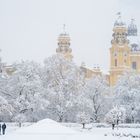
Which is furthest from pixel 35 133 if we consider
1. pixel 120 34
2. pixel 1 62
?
pixel 120 34

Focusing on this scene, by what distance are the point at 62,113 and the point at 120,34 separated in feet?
177

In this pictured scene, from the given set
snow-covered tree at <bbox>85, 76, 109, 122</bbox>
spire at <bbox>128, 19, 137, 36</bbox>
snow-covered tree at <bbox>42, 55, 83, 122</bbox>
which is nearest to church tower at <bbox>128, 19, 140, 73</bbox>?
spire at <bbox>128, 19, 137, 36</bbox>

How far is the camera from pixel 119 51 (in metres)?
122

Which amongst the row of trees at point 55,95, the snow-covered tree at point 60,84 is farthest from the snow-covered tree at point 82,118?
the snow-covered tree at point 60,84

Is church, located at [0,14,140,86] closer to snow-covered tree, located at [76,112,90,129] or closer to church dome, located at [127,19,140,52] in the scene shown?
church dome, located at [127,19,140,52]

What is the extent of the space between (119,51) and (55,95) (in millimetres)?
55226

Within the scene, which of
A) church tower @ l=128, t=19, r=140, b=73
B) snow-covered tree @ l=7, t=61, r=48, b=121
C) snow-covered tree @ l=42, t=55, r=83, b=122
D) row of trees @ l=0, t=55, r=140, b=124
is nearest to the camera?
snow-covered tree @ l=7, t=61, r=48, b=121

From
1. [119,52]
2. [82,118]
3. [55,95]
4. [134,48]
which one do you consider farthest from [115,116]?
[134,48]

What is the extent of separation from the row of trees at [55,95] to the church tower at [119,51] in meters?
43.3

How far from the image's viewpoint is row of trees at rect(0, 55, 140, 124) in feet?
213

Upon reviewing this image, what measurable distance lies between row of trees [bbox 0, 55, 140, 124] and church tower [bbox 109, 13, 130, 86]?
4333cm

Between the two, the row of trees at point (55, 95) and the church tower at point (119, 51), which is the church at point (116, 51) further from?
the row of trees at point (55, 95)

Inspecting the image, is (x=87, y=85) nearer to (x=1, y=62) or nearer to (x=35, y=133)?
(x=1, y=62)

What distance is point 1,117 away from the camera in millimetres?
65812
